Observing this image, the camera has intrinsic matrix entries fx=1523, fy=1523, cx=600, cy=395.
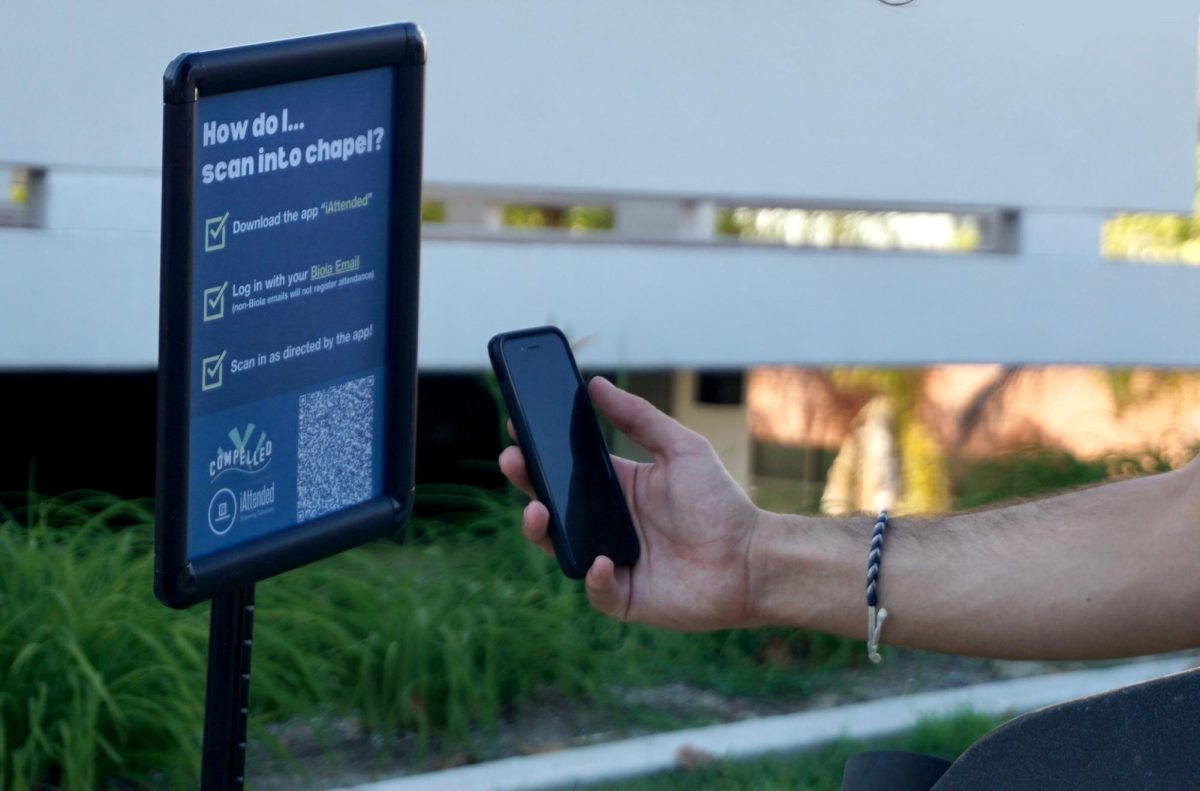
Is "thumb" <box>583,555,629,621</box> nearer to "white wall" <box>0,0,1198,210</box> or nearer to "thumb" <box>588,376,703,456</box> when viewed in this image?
"thumb" <box>588,376,703,456</box>

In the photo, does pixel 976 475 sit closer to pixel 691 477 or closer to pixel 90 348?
pixel 90 348

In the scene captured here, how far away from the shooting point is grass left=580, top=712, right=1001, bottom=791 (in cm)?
341

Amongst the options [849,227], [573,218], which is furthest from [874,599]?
[573,218]

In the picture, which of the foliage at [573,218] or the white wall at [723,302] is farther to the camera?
the foliage at [573,218]

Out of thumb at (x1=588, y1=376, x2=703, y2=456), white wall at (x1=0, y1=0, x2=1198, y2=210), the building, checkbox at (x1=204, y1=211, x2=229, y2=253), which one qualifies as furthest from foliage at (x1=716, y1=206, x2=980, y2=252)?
checkbox at (x1=204, y1=211, x2=229, y2=253)

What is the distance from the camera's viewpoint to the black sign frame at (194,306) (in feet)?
6.35

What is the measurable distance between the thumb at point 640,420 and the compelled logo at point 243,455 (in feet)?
1.58

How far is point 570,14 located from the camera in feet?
18.4

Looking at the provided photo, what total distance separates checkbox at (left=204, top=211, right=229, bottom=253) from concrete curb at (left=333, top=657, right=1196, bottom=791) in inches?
61.2

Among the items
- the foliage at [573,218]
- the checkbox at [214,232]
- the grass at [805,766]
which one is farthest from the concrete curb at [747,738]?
the foliage at [573,218]

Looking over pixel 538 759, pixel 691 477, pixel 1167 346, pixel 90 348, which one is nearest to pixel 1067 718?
pixel 691 477

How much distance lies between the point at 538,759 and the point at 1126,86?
4523 mm

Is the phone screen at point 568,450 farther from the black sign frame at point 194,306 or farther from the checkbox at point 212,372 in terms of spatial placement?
the checkbox at point 212,372

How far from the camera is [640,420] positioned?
2.27m
